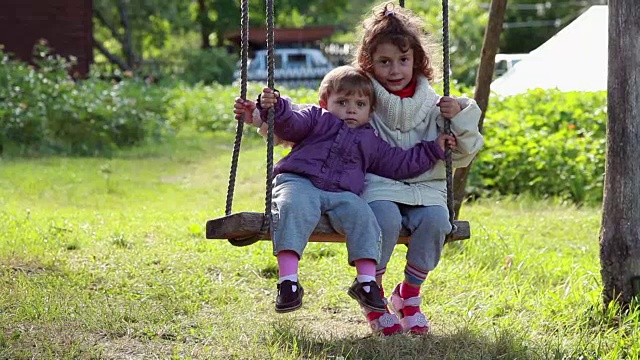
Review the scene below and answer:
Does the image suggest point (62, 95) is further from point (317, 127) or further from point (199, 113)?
point (317, 127)

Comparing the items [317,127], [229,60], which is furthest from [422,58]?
[229,60]

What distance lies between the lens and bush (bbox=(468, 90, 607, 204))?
10.0m

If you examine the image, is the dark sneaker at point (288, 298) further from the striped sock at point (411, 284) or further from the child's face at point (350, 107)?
the child's face at point (350, 107)

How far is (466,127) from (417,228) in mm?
492

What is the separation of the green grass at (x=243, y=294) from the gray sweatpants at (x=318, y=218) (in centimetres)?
41

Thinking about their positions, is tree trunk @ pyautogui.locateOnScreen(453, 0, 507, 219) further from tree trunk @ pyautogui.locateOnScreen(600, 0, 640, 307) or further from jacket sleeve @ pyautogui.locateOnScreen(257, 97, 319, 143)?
jacket sleeve @ pyautogui.locateOnScreen(257, 97, 319, 143)

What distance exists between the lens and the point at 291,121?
4.38m

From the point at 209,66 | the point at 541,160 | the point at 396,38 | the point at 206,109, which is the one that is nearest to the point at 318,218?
the point at 396,38

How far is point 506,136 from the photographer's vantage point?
10227 mm

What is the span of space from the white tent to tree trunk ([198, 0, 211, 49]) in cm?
2467

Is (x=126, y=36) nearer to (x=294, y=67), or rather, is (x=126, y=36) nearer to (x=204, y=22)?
(x=294, y=67)

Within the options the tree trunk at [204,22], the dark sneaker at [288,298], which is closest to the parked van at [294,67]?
the tree trunk at [204,22]

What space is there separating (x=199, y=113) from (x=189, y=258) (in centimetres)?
1178

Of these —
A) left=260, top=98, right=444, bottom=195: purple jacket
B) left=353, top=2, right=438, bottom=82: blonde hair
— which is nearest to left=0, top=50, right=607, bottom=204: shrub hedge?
left=353, top=2, right=438, bottom=82: blonde hair
